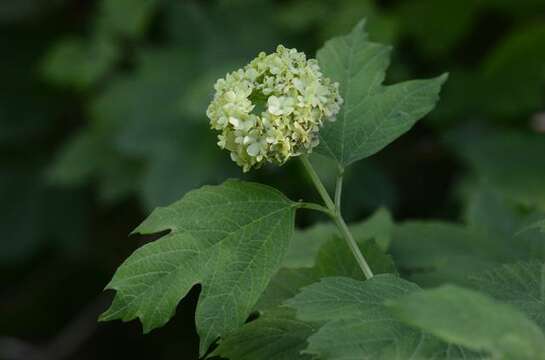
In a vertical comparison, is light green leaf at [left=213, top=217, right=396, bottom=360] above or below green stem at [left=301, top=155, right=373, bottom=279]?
below

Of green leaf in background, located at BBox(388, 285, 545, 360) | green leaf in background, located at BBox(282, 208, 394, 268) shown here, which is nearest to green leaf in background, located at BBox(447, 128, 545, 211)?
green leaf in background, located at BBox(282, 208, 394, 268)

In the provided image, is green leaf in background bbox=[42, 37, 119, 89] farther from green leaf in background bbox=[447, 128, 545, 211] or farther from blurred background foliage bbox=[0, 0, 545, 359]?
green leaf in background bbox=[447, 128, 545, 211]

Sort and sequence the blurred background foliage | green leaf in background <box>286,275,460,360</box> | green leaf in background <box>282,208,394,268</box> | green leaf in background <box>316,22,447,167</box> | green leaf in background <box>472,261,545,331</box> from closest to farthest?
green leaf in background <box>286,275,460,360</box> → green leaf in background <box>472,261,545,331</box> → green leaf in background <box>316,22,447,167</box> → green leaf in background <box>282,208,394,268</box> → the blurred background foliage

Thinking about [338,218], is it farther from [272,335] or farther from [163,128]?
[163,128]

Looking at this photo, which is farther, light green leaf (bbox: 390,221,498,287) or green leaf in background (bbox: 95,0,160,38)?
green leaf in background (bbox: 95,0,160,38)

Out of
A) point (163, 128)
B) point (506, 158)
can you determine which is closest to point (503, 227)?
point (506, 158)

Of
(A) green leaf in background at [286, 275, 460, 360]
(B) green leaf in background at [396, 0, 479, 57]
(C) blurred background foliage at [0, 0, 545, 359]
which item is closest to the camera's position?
(A) green leaf in background at [286, 275, 460, 360]

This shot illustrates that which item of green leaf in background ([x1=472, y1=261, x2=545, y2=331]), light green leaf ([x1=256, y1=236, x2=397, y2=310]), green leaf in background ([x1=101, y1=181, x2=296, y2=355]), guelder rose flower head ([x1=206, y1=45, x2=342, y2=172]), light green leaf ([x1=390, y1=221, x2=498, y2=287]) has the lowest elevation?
light green leaf ([x1=390, y1=221, x2=498, y2=287])
